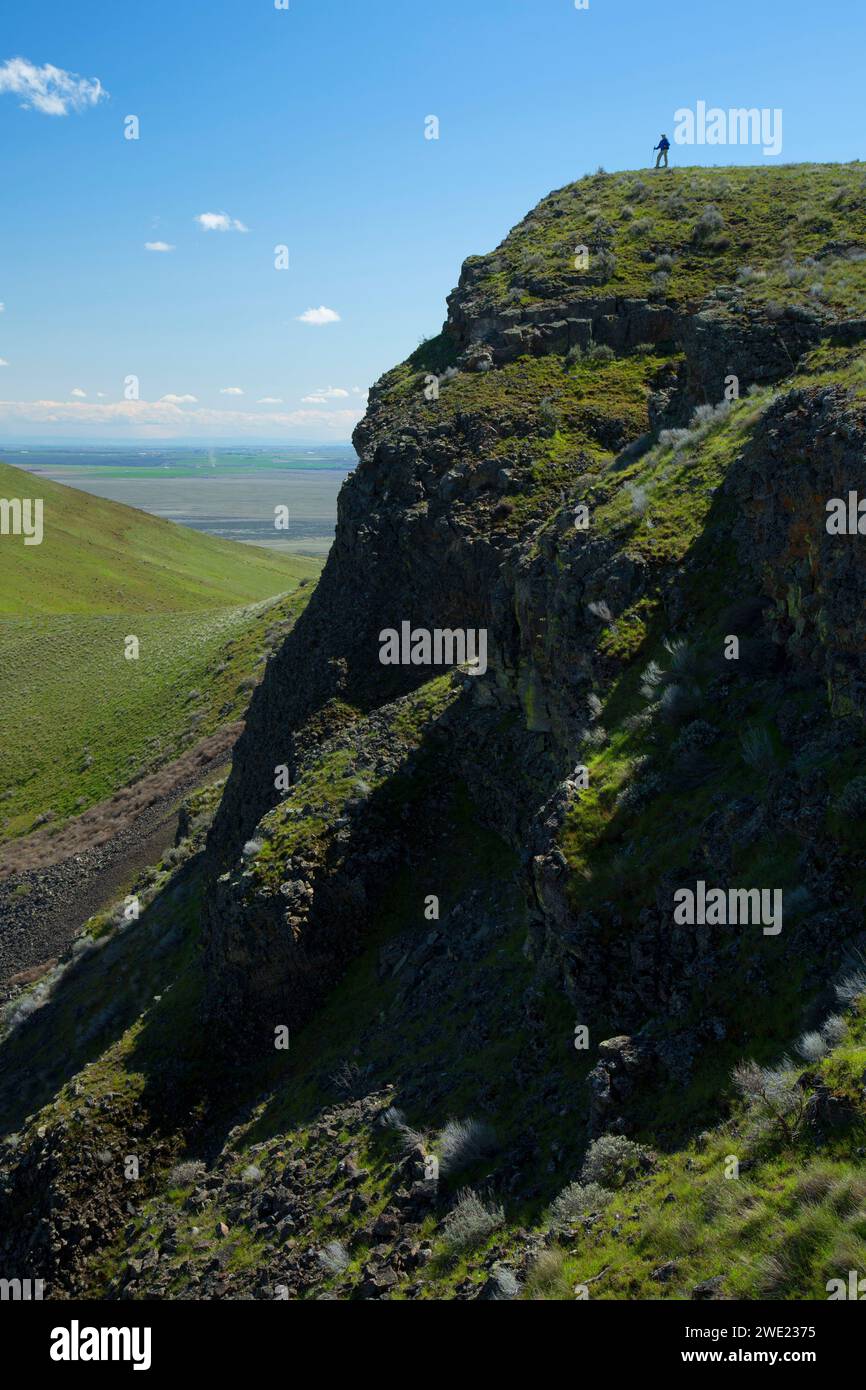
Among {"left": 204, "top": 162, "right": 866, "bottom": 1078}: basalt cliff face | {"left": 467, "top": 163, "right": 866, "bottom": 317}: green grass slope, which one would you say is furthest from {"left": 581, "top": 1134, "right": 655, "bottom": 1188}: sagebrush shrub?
{"left": 467, "top": 163, "right": 866, "bottom": 317}: green grass slope

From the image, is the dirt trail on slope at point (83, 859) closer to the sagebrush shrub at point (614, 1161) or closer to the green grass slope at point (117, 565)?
the sagebrush shrub at point (614, 1161)

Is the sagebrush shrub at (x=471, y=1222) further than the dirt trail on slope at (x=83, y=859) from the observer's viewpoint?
No

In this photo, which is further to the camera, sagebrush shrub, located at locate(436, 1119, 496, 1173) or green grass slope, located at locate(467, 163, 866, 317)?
green grass slope, located at locate(467, 163, 866, 317)

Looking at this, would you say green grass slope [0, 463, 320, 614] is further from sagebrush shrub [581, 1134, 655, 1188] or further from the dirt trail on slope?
sagebrush shrub [581, 1134, 655, 1188]

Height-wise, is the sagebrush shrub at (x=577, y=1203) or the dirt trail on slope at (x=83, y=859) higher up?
the sagebrush shrub at (x=577, y=1203)

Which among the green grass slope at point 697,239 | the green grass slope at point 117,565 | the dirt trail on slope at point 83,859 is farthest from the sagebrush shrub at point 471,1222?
the green grass slope at point 117,565
